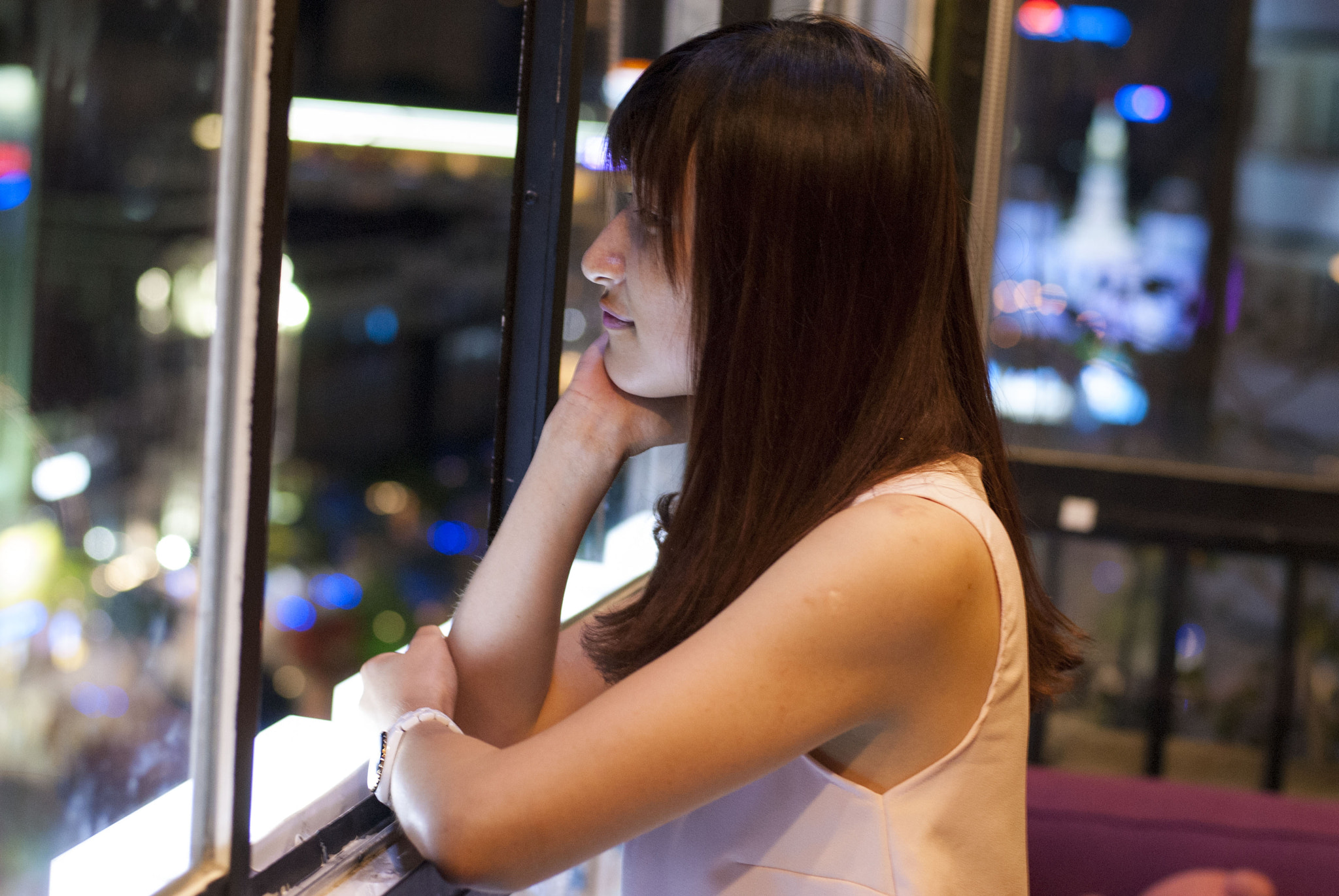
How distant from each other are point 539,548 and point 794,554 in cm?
33

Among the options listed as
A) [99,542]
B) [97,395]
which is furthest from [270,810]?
[97,395]

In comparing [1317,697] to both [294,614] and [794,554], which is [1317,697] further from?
[294,614]

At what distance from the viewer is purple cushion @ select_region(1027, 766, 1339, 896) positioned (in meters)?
1.77

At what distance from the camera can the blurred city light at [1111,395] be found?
3.23 metres

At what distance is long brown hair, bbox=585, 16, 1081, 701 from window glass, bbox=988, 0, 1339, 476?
8.34 feet

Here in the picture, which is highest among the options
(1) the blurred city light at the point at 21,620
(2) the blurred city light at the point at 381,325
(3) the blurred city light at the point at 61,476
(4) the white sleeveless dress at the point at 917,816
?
(3) the blurred city light at the point at 61,476

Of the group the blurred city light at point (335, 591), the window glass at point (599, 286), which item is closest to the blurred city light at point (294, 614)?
the blurred city light at point (335, 591)

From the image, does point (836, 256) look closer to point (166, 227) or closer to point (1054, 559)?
point (166, 227)

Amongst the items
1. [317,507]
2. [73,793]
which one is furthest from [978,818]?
[317,507]

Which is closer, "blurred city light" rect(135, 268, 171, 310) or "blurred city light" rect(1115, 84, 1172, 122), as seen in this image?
"blurred city light" rect(135, 268, 171, 310)

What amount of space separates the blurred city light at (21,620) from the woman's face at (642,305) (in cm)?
48

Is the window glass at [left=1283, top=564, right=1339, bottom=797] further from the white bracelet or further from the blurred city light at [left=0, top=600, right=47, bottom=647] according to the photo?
the blurred city light at [left=0, top=600, right=47, bottom=647]

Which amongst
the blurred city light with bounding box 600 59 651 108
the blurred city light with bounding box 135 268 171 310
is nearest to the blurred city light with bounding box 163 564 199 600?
the blurred city light with bounding box 135 268 171 310

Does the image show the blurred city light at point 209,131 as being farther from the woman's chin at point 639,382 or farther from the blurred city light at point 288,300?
the woman's chin at point 639,382
